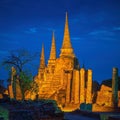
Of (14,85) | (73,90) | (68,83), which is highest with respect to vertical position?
(68,83)

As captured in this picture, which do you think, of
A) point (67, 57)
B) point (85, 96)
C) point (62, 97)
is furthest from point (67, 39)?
point (85, 96)

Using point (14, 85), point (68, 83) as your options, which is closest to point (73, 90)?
point (68, 83)

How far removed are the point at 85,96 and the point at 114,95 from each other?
11.0 meters

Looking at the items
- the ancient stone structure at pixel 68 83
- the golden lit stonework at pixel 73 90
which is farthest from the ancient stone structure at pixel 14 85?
the ancient stone structure at pixel 68 83

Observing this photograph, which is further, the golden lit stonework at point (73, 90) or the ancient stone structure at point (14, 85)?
the golden lit stonework at point (73, 90)

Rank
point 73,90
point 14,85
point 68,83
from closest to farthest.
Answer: point 14,85
point 73,90
point 68,83

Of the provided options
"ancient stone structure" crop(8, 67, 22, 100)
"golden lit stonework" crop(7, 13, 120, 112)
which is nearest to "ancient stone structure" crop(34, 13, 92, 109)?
"golden lit stonework" crop(7, 13, 120, 112)

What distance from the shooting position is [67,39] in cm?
7000

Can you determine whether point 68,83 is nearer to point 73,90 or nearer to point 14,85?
point 73,90

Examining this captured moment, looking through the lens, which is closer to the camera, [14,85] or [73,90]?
[14,85]

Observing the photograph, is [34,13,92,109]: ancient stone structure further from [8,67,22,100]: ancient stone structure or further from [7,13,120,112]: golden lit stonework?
[8,67,22,100]: ancient stone structure

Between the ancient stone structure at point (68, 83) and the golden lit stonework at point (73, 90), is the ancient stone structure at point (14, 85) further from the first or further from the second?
the ancient stone structure at point (68, 83)

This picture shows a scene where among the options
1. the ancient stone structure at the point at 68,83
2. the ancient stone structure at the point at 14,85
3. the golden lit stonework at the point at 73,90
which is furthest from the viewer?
the ancient stone structure at the point at 68,83

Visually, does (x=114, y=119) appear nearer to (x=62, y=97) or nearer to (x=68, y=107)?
(x=68, y=107)
